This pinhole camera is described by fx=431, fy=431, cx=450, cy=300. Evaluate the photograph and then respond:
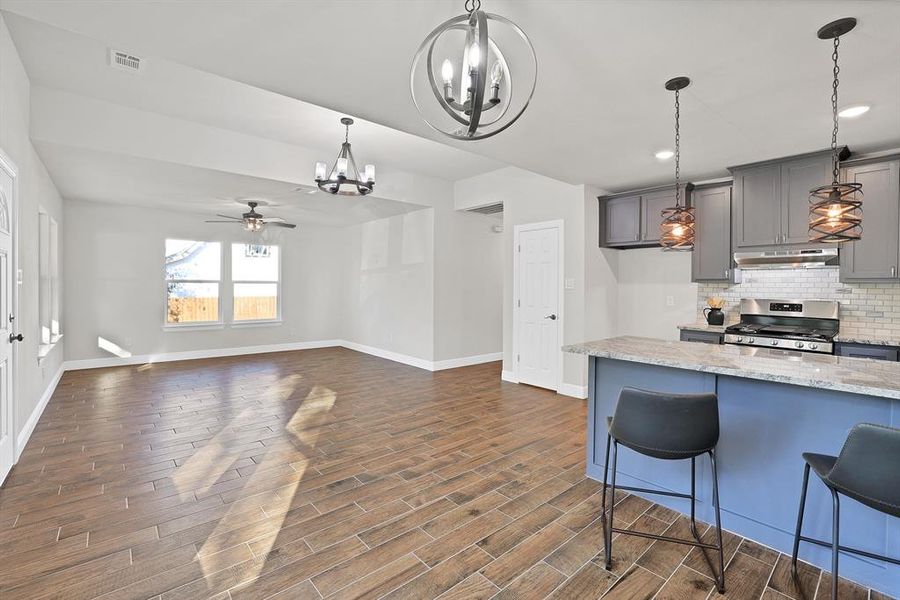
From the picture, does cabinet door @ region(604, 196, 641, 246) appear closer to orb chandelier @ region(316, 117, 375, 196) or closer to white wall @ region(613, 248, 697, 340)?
white wall @ region(613, 248, 697, 340)

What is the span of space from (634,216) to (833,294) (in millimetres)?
2023

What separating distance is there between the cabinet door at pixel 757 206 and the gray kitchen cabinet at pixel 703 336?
0.94 meters

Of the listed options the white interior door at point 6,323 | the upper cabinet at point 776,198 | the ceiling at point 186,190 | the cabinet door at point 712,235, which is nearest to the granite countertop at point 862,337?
the cabinet door at point 712,235

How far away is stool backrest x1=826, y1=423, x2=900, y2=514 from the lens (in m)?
1.52

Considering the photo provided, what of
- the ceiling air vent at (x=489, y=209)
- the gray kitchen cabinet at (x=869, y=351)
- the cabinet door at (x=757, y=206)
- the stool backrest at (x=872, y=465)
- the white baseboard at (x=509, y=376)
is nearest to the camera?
the stool backrest at (x=872, y=465)

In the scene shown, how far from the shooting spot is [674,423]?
1.95 meters

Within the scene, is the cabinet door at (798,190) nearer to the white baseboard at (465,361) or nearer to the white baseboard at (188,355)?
the white baseboard at (465,361)

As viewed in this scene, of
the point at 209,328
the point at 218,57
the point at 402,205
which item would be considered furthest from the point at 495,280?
the point at 218,57

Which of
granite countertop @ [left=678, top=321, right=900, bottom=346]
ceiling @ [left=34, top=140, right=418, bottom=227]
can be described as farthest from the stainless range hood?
ceiling @ [left=34, top=140, right=418, bottom=227]

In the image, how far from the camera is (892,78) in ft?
8.31

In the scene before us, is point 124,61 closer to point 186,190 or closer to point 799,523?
point 186,190

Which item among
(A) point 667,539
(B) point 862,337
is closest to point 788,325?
(B) point 862,337

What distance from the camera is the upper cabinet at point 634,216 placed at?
193 inches

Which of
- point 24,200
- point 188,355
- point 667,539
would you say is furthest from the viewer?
point 188,355
